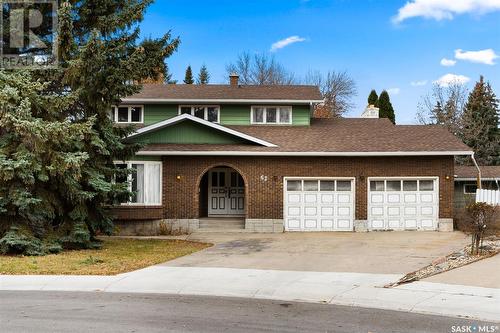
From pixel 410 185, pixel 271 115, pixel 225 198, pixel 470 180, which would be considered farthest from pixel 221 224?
pixel 470 180

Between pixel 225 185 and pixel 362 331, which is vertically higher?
pixel 225 185

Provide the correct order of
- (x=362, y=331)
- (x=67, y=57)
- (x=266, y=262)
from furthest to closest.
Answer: (x=67, y=57), (x=266, y=262), (x=362, y=331)

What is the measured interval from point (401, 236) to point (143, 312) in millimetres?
13378

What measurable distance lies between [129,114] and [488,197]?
16.6m

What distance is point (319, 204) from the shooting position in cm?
2120

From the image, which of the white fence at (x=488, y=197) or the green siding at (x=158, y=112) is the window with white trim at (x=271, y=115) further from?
the white fence at (x=488, y=197)

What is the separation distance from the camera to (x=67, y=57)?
1563cm

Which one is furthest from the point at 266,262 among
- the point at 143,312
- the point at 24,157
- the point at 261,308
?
the point at 24,157

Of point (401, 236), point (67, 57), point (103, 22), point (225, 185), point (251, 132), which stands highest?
point (103, 22)

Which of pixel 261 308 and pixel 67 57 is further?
pixel 67 57

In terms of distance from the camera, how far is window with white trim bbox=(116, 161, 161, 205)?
68.7 feet

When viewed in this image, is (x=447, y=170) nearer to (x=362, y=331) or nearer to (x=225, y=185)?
(x=225, y=185)

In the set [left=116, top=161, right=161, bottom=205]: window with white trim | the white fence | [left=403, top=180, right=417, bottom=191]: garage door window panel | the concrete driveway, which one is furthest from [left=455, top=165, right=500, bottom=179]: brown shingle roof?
[left=116, top=161, right=161, bottom=205]: window with white trim

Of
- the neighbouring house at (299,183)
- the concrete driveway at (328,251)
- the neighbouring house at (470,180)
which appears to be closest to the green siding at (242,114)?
the neighbouring house at (299,183)
